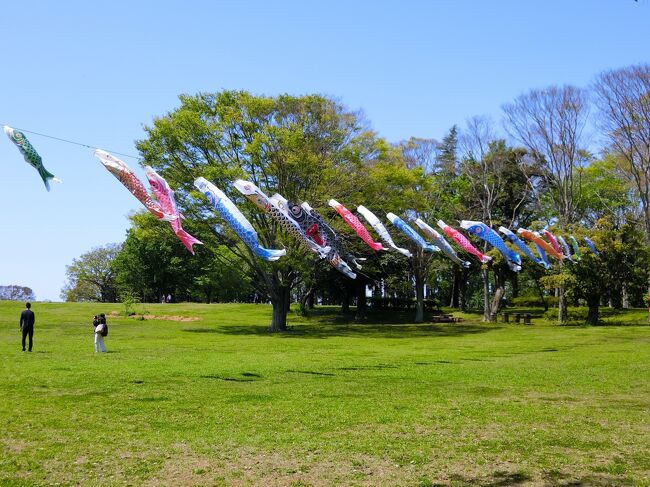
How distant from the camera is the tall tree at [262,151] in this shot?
3189 centimetres

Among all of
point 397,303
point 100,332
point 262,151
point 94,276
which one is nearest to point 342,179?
point 262,151

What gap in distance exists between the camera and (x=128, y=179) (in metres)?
14.6

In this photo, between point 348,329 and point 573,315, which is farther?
point 573,315

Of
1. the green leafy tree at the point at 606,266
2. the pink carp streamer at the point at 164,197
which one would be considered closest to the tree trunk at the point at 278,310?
the green leafy tree at the point at 606,266

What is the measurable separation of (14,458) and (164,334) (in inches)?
917

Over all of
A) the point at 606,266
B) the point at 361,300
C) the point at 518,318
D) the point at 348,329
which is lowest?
the point at 348,329

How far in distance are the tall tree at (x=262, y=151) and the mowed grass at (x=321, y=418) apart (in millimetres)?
12594

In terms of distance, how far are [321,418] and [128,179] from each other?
25.0ft

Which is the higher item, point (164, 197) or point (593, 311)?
point (164, 197)

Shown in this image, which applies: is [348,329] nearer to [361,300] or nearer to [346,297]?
[361,300]

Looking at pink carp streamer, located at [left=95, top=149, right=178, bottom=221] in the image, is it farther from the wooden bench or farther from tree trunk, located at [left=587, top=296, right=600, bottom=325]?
the wooden bench

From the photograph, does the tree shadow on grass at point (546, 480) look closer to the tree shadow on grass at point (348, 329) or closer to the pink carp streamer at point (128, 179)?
the pink carp streamer at point (128, 179)

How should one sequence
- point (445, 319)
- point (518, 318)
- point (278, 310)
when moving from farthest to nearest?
1. point (445, 319)
2. point (518, 318)
3. point (278, 310)

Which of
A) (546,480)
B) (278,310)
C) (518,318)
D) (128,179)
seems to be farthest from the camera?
(518,318)
